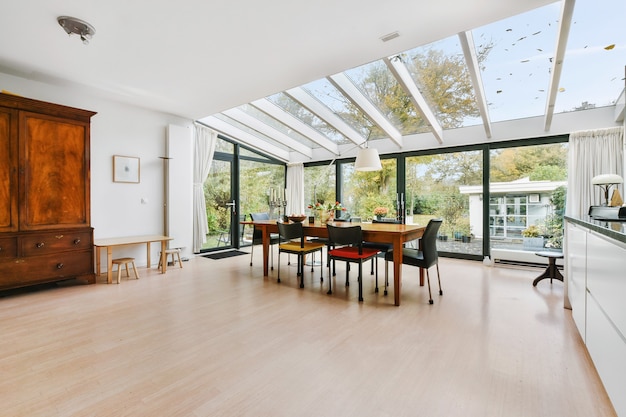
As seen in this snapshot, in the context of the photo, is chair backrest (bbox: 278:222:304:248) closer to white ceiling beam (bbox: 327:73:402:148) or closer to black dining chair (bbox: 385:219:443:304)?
black dining chair (bbox: 385:219:443:304)

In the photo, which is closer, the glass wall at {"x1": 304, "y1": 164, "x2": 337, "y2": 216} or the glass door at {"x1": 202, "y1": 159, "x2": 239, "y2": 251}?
the glass door at {"x1": 202, "y1": 159, "x2": 239, "y2": 251}

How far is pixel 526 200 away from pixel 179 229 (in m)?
5.92

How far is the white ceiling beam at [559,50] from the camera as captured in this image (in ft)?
8.20

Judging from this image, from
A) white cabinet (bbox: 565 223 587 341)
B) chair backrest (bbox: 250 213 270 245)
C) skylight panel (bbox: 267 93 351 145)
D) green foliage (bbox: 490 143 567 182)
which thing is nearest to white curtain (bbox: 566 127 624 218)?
green foliage (bbox: 490 143 567 182)

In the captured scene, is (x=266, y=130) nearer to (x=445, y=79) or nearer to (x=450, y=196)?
(x=445, y=79)

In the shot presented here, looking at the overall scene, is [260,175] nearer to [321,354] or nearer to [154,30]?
[154,30]

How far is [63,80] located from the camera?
373cm

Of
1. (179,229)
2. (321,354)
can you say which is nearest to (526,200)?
(321,354)

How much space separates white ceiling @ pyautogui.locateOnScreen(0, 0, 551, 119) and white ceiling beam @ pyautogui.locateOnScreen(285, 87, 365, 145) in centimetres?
71

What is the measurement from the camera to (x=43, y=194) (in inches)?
131

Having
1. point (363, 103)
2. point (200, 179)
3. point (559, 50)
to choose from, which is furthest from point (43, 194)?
point (559, 50)

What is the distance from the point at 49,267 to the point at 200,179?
9.04 feet

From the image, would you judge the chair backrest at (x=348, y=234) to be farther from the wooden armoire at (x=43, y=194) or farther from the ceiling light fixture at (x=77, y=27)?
the wooden armoire at (x=43, y=194)

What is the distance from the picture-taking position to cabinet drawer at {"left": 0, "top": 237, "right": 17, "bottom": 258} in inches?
120
